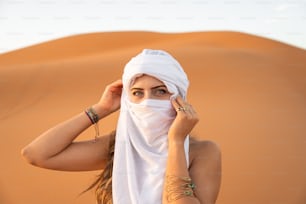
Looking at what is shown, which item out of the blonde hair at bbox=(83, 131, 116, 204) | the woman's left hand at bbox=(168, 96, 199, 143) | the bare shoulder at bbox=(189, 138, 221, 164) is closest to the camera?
the woman's left hand at bbox=(168, 96, 199, 143)

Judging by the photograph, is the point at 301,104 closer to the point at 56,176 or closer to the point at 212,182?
the point at 56,176

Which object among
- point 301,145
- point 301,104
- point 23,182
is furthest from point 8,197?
point 301,104

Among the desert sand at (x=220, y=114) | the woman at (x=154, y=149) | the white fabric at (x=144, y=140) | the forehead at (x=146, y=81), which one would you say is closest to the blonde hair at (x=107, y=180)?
the woman at (x=154, y=149)

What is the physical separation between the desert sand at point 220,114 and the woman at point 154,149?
308 cm

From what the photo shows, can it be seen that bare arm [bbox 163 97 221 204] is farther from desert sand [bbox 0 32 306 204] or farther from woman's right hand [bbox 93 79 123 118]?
desert sand [bbox 0 32 306 204]

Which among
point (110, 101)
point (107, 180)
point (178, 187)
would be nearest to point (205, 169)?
point (178, 187)

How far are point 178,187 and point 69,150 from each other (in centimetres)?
63

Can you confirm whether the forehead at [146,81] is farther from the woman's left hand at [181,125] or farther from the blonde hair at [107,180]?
the blonde hair at [107,180]

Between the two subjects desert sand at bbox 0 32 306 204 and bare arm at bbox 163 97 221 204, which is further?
desert sand at bbox 0 32 306 204

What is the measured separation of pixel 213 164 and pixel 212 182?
0.32ft

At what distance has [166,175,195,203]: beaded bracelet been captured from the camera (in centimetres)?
246

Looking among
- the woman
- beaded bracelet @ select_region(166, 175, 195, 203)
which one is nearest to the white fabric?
the woman

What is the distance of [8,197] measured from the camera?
6.02 metres

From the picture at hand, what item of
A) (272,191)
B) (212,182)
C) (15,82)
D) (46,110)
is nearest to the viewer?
(212,182)
